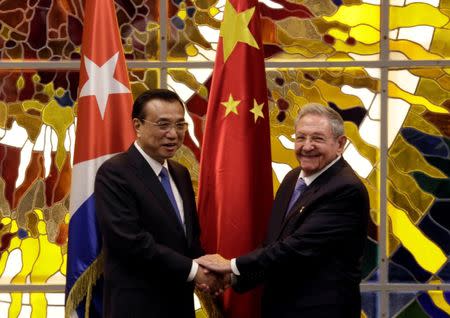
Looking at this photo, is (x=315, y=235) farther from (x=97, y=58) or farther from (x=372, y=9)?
(x=372, y=9)

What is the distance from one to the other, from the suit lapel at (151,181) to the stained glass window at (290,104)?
1.22 metres

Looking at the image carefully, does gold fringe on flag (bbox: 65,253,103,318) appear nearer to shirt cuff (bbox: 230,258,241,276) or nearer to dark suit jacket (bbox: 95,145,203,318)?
dark suit jacket (bbox: 95,145,203,318)

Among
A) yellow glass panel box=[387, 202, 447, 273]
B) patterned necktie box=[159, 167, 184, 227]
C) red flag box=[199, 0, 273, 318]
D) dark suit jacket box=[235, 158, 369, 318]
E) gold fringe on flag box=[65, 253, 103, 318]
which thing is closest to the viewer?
dark suit jacket box=[235, 158, 369, 318]

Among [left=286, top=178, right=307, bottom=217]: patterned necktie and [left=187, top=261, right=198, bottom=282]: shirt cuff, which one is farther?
[left=286, top=178, right=307, bottom=217]: patterned necktie

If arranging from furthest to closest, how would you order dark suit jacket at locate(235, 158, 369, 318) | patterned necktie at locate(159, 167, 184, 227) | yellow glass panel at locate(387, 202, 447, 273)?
1. yellow glass panel at locate(387, 202, 447, 273)
2. patterned necktie at locate(159, 167, 184, 227)
3. dark suit jacket at locate(235, 158, 369, 318)

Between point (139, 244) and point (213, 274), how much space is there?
1.29ft

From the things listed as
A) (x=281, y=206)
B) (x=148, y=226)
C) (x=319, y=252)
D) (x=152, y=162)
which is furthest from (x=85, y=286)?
(x=319, y=252)

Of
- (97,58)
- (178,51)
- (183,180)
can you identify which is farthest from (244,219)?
(178,51)

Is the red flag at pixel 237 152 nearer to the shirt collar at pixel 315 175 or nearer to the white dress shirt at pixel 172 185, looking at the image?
Result: the white dress shirt at pixel 172 185

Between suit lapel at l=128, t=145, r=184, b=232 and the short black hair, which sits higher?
the short black hair

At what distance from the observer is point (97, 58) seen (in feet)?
15.3

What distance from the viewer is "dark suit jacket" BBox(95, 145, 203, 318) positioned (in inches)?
161

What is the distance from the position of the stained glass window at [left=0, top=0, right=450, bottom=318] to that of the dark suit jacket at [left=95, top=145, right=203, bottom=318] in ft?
4.08

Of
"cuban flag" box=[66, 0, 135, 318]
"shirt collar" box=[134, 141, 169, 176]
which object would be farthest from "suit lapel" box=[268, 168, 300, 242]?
"cuban flag" box=[66, 0, 135, 318]
